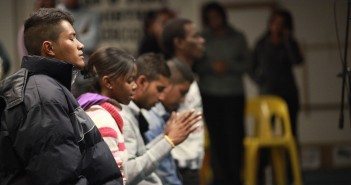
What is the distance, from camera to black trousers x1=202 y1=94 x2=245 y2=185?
782 centimetres

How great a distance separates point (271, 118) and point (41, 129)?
18.4ft

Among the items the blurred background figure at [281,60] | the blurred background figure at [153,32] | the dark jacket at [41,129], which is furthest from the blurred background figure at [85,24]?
the dark jacket at [41,129]

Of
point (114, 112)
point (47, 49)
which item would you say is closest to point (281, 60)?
point (114, 112)

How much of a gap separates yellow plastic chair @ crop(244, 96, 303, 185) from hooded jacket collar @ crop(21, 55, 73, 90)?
4.95m

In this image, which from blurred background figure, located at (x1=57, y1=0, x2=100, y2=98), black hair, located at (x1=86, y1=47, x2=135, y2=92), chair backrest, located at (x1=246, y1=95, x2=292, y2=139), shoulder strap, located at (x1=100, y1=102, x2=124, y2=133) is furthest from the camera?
chair backrest, located at (x1=246, y1=95, x2=292, y2=139)

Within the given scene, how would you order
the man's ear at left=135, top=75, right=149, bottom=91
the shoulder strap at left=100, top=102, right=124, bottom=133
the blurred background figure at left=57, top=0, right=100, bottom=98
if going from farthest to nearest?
the blurred background figure at left=57, top=0, right=100, bottom=98, the man's ear at left=135, top=75, right=149, bottom=91, the shoulder strap at left=100, top=102, right=124, bottom=133

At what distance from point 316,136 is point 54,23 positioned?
23.7ft

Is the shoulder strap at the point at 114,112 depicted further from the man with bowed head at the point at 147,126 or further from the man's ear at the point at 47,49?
the man's ear at the point at 47,49

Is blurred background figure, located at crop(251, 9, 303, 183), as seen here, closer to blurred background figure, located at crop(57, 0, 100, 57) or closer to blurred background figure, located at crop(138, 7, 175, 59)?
blurred background figure, located at crop(138, 7, 175, 59)

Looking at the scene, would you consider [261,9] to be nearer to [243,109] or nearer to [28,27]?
[243,109]

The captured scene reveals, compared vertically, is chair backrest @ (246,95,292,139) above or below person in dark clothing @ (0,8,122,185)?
below

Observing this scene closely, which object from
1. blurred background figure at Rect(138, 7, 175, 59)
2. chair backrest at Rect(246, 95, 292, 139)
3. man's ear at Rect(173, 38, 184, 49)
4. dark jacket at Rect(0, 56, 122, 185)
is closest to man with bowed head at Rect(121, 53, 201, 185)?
dark jacket at Rect(0, 56, 122, 185)

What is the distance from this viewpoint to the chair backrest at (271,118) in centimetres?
806

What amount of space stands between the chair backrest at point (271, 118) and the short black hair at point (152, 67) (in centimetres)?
361
